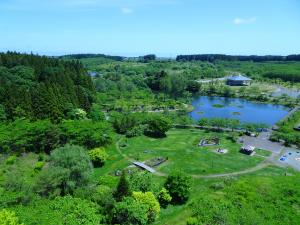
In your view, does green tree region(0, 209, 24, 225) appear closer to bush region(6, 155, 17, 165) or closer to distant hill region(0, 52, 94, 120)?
bush region(6, 155, 17, 165)

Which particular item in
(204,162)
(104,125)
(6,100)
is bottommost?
(204,162)

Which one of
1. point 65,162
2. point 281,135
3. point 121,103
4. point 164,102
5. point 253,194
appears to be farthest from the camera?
point 164,102

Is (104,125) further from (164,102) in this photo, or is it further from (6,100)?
(164,102)

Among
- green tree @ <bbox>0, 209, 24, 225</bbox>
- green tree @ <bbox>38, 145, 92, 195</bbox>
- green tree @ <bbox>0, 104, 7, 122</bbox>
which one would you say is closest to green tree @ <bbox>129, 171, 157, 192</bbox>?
green tree @ <bbox>38, 145, 92, 195</bbox>

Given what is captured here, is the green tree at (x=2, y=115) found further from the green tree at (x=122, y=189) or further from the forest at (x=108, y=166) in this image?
the green tree at (x=122, y=189)

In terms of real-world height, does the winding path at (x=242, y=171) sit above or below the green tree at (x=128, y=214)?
below

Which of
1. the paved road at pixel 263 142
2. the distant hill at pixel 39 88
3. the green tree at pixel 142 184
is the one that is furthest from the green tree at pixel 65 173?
the paved road at pixel 263 142

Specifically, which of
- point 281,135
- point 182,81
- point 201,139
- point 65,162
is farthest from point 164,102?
Answer: point 65,162
